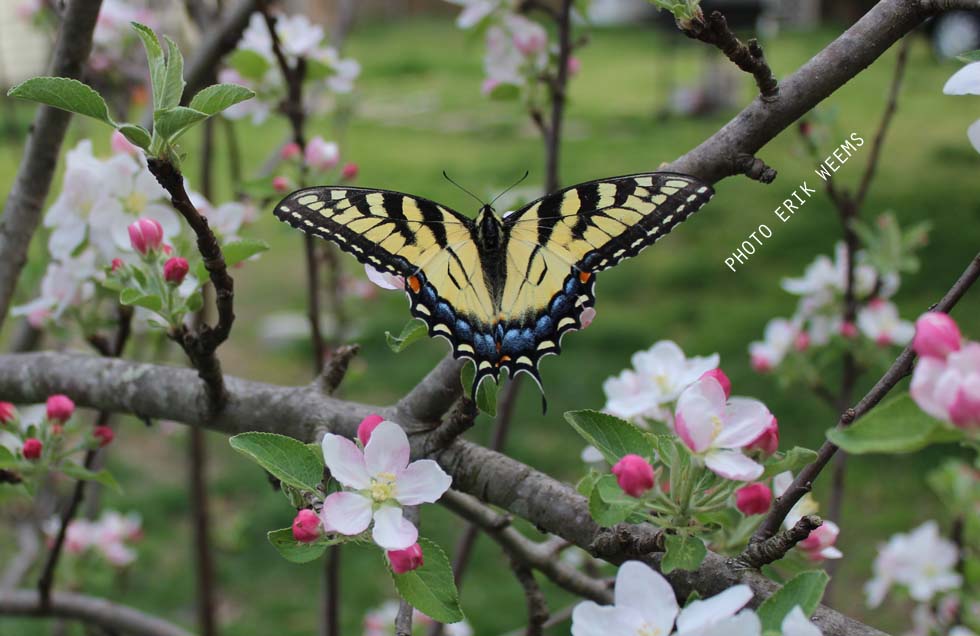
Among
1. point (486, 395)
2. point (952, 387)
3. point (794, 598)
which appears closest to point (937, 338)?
point (952, 387)

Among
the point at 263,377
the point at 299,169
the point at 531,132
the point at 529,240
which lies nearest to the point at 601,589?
the point at 529,240

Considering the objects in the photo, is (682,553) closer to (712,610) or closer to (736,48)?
(712,610)

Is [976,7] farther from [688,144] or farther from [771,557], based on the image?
[688,144]

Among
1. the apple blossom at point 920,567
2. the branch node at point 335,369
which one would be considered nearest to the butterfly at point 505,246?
the branch node at point 335,369

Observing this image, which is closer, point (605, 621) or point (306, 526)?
point (605, 621)

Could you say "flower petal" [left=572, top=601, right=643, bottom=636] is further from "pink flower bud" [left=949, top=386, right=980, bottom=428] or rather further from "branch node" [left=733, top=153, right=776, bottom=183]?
"branch node" [left=733, top=153, right=776, bottom=183]

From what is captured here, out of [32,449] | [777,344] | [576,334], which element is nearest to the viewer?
[32,449]
